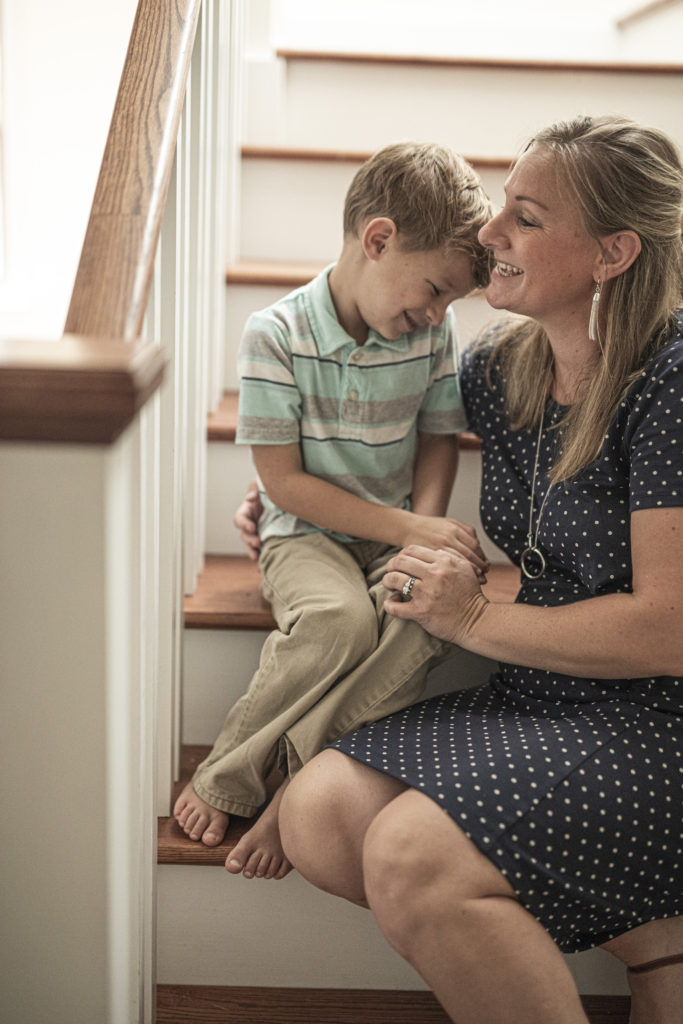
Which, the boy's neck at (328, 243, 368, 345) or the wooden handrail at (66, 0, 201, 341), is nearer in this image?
the wooden handrail at (66, 0, 201, 341)

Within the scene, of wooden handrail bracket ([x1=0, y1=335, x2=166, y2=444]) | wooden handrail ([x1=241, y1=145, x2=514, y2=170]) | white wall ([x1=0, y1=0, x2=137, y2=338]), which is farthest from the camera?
white wall ([x1=0, y1=0, x2=137, y2=338])

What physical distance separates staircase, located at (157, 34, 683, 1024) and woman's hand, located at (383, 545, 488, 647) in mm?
220

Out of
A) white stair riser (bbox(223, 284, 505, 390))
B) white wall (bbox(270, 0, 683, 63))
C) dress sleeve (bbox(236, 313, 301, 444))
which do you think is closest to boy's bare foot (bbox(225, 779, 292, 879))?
dress sleeve (bbox(236, 313, 301, 444))

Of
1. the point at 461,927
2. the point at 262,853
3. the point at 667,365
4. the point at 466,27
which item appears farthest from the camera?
the point at 466,27

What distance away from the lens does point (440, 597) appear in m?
1.29

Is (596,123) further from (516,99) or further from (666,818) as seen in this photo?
(516,99)

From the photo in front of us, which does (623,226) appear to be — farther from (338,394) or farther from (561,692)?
(561,692)

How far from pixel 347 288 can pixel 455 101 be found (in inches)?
37.6

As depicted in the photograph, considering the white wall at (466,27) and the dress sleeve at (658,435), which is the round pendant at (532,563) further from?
the white wall at (466,27)

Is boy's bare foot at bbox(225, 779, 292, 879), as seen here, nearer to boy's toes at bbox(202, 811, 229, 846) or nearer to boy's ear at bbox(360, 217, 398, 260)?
boy's toes at bbox(202, 811, 229, 846)

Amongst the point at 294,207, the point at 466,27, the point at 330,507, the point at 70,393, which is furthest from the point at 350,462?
the point at 466,27

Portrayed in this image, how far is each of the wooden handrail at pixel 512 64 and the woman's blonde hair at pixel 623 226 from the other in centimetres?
97

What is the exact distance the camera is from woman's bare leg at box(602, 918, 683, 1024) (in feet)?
3.88

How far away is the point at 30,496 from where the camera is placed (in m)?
0.76
